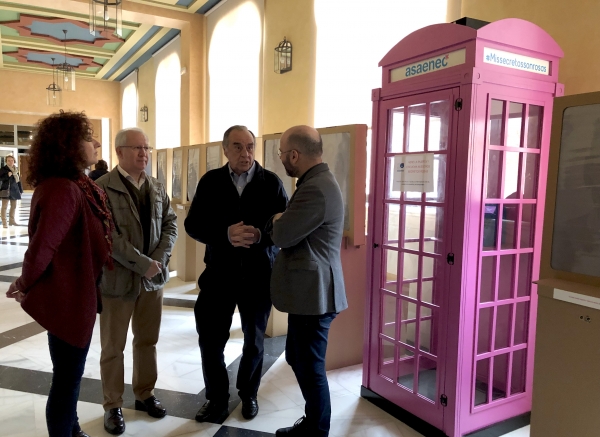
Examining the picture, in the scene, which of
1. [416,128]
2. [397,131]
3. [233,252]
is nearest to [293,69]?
[397,131]

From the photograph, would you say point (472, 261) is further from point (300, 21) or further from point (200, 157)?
point (200, 157)

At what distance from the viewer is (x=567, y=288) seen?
1.65 m

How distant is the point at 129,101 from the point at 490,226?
1211 centimetres

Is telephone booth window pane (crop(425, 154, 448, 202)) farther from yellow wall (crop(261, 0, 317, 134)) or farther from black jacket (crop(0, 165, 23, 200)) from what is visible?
black jacket (crop(0, 165, 23, 200))

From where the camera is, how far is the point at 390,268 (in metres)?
2.75

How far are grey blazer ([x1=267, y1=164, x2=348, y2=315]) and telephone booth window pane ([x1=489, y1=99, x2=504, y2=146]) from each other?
907 mm

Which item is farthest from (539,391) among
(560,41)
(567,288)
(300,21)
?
(300,21)

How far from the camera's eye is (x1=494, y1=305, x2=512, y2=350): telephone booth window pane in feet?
7.99

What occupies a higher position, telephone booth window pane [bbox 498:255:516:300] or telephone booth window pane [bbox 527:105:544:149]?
telephone booth window pane [bbox 527:105:544:149]

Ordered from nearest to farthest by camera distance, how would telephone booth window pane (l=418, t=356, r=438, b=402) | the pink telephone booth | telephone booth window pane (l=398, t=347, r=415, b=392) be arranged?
the pink telephone booth, telephone booth window pane (l=418, t=356, r=438, b=402), telephone booth window pane (l=398, t=347, r=415, b=392)

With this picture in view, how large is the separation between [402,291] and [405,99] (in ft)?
3.57

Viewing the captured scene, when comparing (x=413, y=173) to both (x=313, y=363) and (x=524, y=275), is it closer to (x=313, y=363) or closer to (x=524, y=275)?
(x=524, y=275)

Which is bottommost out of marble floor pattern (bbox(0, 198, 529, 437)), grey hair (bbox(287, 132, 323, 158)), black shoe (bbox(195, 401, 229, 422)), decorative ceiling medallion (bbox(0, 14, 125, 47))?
marble floor pattern (bbox(0, 198, 529, 437))

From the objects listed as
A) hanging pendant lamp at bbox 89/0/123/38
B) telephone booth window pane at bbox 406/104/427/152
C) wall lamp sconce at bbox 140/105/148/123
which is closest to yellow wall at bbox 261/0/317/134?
hanging pendant lamp at bbox 89/0/123/38
